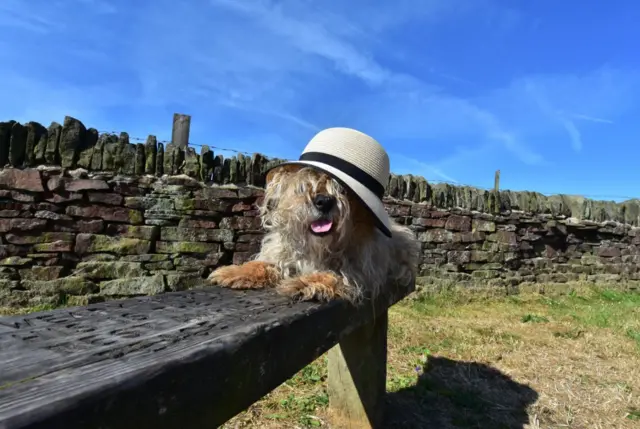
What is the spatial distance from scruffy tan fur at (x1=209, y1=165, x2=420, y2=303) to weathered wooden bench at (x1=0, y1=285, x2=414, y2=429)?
323mm

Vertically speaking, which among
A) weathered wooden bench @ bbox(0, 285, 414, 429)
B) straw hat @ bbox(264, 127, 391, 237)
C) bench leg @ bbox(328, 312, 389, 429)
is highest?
straw hat @ bbox(264, 127, 391, 237)

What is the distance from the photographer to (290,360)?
1.51m

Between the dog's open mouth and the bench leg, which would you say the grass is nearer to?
the bench leg

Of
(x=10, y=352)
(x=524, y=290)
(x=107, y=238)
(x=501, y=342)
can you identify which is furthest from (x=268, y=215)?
(x=524, y=290)

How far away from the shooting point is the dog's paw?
1987mm

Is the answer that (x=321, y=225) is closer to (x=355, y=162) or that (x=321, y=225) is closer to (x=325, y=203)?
(x=325, y=203)

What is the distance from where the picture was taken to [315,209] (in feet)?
7.61

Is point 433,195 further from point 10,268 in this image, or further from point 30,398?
point 30,398

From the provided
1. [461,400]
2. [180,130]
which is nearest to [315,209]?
[461,400]

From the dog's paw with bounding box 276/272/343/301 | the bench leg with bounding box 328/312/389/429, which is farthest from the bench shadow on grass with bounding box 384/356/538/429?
the dog's paw with bounding box 276/272/343/301

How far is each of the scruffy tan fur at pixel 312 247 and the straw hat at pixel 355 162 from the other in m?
0.07

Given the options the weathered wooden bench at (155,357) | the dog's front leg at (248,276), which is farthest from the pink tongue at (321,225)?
the weathered wooden bench at (155,357)

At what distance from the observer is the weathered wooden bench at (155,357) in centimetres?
78

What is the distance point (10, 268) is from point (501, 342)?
5.24m
